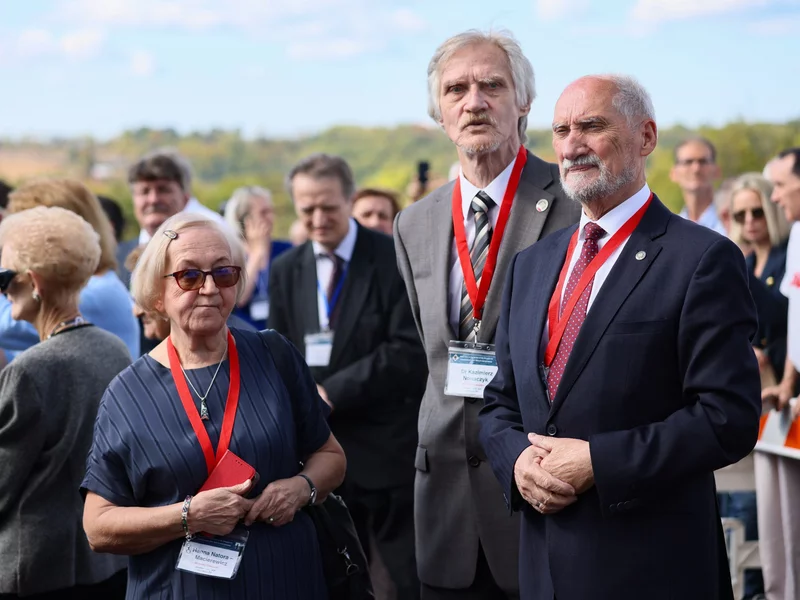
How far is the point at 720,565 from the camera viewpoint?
2752mm

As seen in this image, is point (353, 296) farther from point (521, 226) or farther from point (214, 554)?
point (214, 554)

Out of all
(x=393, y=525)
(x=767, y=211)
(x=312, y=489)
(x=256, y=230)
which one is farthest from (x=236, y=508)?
(x=256, y=230)

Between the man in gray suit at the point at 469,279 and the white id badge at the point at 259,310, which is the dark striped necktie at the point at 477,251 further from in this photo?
the white id badge at the point at 259,310

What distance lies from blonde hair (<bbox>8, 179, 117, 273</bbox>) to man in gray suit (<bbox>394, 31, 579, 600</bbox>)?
1632mm

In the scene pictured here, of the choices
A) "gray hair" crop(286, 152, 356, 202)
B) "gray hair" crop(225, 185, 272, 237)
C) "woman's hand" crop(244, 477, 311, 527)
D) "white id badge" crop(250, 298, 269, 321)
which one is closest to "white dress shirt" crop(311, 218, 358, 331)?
"gray hair" crop(286, 152, 356, 202)

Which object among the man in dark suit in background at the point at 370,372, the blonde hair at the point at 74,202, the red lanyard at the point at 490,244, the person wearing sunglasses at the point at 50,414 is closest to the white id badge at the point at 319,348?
the man in dark suit in background at the point at 370,372

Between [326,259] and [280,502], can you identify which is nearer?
[280,502]

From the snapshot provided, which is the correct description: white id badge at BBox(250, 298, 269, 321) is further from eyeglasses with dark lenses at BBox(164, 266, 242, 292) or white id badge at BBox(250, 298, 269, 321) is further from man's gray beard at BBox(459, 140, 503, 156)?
eyeglasses with dark lenses at BBox(164, 266, 242, 292)

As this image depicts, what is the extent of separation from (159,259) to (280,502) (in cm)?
80

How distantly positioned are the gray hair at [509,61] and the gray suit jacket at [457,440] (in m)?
0.27

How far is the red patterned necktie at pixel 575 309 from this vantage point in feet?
8.99

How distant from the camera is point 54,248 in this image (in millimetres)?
3801

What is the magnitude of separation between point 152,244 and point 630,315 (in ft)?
4.67

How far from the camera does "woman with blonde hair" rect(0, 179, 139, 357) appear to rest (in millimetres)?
4238
